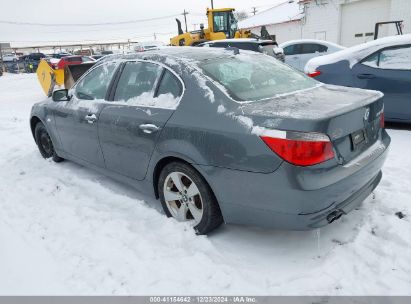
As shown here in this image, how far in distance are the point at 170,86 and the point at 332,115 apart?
140 centimetres

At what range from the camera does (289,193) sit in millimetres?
2361

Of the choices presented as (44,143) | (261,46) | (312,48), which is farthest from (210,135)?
(312,48)

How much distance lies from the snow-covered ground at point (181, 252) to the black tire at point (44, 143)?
1.30 m

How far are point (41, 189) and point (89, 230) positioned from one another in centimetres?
136

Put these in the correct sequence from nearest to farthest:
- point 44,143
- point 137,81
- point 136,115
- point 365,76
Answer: point 136,115 < point 137,81 < point 44,143 < point 365,76

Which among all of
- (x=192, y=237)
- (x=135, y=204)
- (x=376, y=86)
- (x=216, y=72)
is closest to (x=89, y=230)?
(x=135, y=204)

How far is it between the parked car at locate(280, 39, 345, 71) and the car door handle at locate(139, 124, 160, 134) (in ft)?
32.1

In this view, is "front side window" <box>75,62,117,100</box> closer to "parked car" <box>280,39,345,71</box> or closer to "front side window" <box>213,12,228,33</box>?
"parked car" <box>280,39,345,71</box>

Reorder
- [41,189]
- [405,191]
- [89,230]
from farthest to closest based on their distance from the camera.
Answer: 1. [41,189]
2. [405,191]
3. [89,230]

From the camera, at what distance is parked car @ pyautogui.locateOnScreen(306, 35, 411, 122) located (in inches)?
217

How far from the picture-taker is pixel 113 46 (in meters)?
72.9

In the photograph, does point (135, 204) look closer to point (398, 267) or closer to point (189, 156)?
point (189, 156)

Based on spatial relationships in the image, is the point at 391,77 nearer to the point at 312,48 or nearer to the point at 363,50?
the point at 363,50

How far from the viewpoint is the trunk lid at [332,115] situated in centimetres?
236
